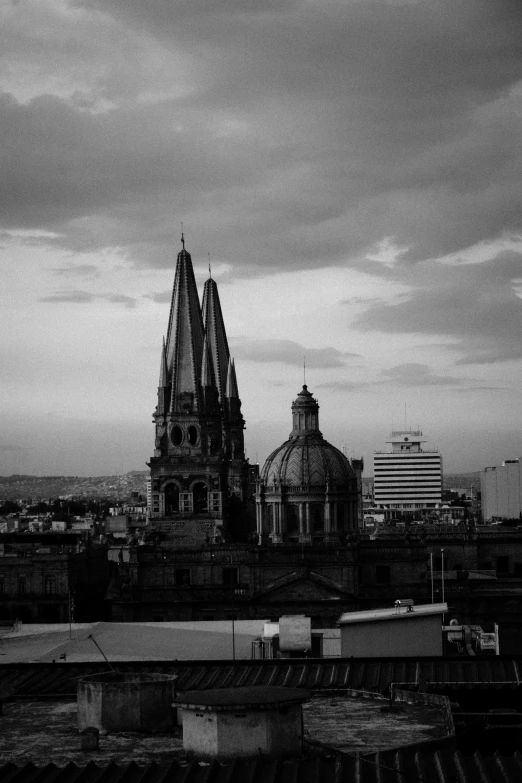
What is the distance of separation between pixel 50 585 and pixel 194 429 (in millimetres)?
24446

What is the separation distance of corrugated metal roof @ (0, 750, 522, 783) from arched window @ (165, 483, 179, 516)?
90.1 m

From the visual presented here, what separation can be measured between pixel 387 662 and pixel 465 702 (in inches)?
206

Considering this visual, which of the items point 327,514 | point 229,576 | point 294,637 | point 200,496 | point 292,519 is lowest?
point 294,637

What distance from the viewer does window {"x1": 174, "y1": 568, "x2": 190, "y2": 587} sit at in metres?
91.6

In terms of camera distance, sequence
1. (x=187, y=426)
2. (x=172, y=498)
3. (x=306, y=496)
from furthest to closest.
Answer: (x=187, y=426) < (x=172, y=498) < (x=306, y=496)

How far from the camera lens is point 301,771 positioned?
822 inches

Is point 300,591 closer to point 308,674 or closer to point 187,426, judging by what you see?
point 187,426

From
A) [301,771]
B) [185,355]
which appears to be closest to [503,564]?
[185,355]

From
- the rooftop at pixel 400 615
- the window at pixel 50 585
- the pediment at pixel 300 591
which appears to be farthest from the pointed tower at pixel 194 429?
the rooftop at pixel 400 615

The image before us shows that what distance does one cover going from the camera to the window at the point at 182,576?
9162 cm

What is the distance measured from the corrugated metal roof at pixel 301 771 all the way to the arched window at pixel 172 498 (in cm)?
9015

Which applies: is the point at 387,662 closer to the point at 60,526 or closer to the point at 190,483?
the point at 190,483

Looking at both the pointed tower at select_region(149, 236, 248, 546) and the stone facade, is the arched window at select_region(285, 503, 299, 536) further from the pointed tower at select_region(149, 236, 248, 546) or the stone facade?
the stone facade

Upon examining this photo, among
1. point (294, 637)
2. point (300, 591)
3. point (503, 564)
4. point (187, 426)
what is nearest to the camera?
point (294, 637)
